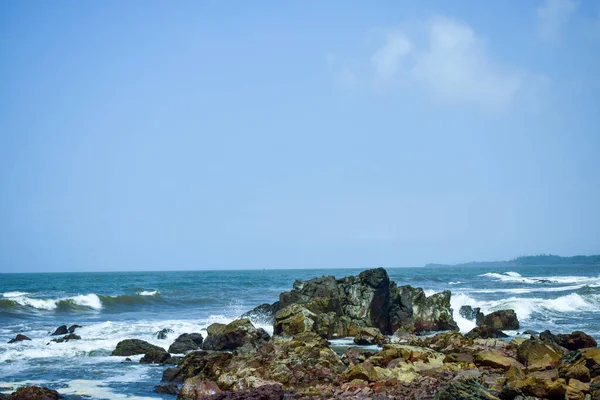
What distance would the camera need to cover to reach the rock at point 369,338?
1046 inches

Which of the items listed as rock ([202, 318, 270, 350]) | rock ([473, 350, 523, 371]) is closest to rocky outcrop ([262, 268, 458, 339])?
rock ([202, 318, 270, 350])

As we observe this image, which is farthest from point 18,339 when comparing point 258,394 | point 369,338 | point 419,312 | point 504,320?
point 504,320

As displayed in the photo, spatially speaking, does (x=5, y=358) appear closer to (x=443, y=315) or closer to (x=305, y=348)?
(x=305, y=348)

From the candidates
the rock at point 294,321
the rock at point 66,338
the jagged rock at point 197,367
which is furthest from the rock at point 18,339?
the rock at point 294,321

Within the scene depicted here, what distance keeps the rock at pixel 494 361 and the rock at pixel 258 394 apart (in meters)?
6.87

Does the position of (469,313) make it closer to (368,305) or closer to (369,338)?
(368,305)

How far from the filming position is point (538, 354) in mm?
18094

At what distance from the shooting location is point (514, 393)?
13711 millimetres

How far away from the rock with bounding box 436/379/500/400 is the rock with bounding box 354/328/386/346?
13.4 meters

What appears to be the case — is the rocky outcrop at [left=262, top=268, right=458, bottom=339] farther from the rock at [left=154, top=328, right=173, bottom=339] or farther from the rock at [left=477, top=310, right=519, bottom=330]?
the rock at [left=154, top=328, right=173, bottom=339]

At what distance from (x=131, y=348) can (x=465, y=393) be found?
53.4ft

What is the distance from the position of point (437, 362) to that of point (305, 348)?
462cm

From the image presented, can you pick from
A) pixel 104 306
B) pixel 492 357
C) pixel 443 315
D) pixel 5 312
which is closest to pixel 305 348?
pixel 492 357

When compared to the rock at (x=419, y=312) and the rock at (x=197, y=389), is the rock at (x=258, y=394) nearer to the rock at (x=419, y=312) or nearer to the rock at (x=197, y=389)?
the rock at (x=197, y=389)
